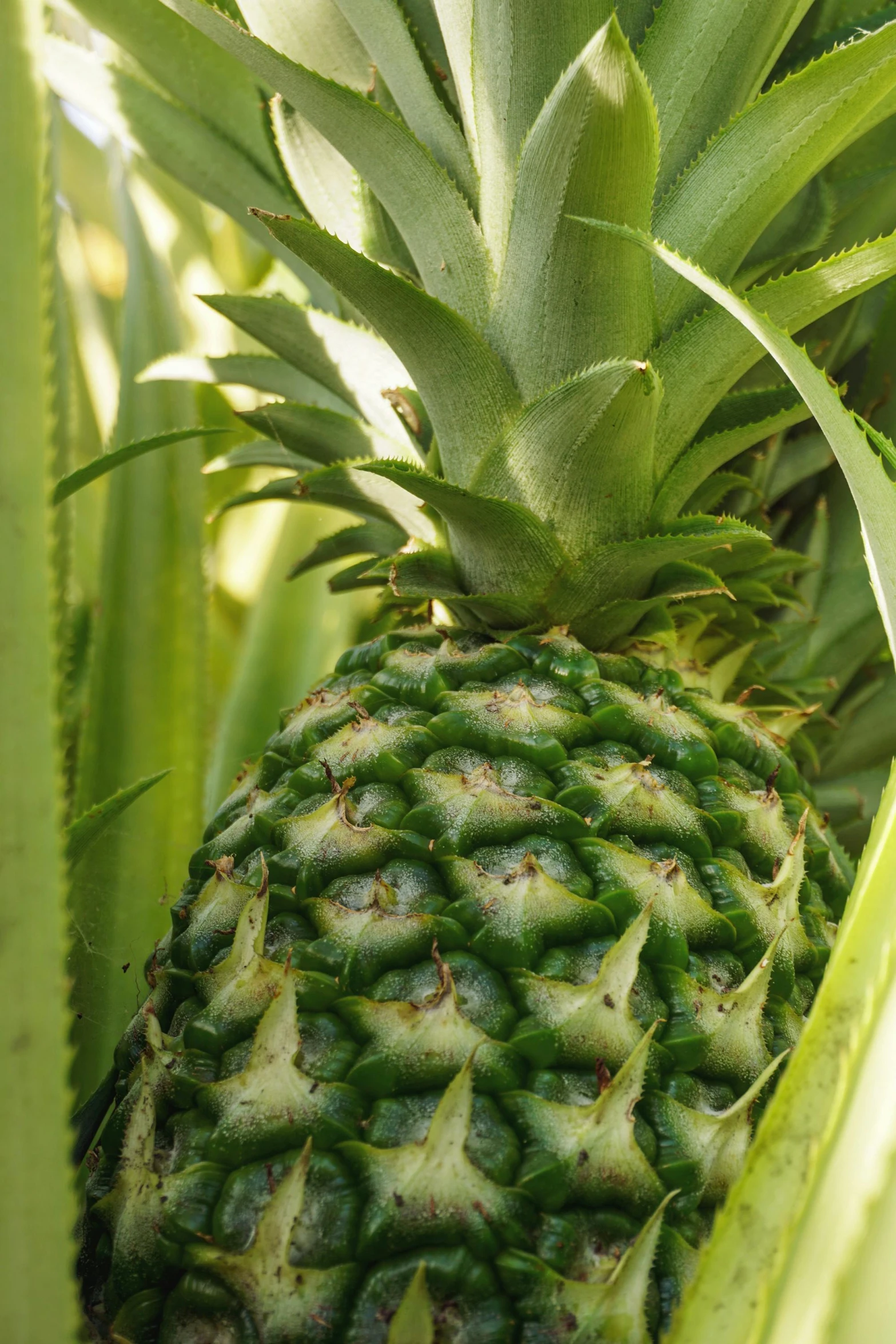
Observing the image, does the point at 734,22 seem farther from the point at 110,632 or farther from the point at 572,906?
the point at 110,632

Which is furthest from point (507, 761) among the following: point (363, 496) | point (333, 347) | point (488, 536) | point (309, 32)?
point (309, 32)

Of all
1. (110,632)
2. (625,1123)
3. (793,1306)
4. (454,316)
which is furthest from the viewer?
(110,632)

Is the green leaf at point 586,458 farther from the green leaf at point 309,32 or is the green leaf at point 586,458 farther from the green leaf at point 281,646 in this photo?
the green leaf at point 281,646

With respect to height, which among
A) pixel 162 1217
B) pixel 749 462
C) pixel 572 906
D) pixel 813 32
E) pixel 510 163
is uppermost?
pixel 813 32

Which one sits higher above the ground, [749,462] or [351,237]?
[351,237]

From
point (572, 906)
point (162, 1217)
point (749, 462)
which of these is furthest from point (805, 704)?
point (162, 1217)

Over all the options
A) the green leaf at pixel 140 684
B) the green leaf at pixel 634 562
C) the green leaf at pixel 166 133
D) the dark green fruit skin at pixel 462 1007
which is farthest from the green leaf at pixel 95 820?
the green leaf at pixel 166 133
